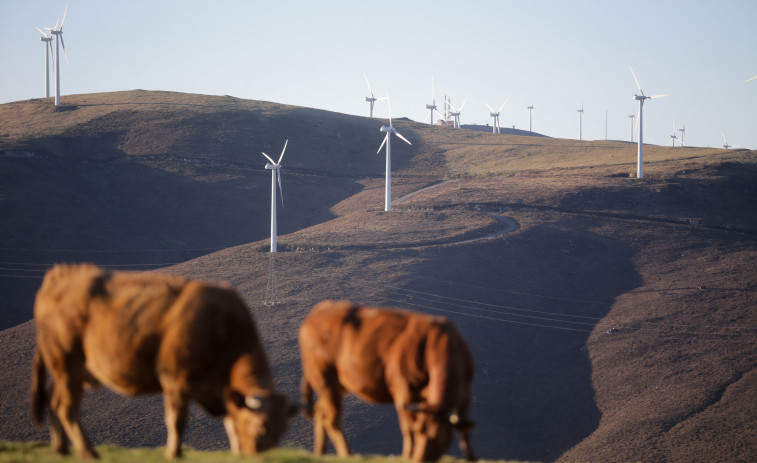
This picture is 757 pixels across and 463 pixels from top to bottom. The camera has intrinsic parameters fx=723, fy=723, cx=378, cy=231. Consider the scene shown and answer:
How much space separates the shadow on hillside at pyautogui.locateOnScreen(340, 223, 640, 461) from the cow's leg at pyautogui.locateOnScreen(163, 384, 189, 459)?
46228 millimetres

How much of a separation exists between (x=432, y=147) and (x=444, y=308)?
114735 millimetres

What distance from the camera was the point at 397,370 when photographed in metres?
14.7

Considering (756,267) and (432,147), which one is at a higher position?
(432,147)

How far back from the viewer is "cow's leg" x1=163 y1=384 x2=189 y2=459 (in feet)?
42.2

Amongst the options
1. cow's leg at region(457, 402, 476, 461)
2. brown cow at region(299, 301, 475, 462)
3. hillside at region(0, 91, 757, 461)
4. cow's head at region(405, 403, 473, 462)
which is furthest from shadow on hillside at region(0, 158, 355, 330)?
cow's head at region(405, 403, 473, 462)

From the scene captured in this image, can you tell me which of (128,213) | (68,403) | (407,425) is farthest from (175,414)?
(128,213)

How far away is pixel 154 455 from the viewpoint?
13539 millimetres

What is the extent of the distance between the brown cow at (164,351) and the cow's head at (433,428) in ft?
8.20

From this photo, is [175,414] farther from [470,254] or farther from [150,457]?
[470,254]

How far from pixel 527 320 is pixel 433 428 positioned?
6959 cm

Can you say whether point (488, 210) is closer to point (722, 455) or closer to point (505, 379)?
point (505, 379)

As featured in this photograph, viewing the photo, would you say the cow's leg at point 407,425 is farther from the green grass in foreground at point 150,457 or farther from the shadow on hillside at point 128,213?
the shadow on hillside at point 128,213

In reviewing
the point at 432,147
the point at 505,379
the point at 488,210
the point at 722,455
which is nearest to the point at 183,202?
the point at 488,210

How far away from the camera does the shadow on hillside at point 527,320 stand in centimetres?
6200
